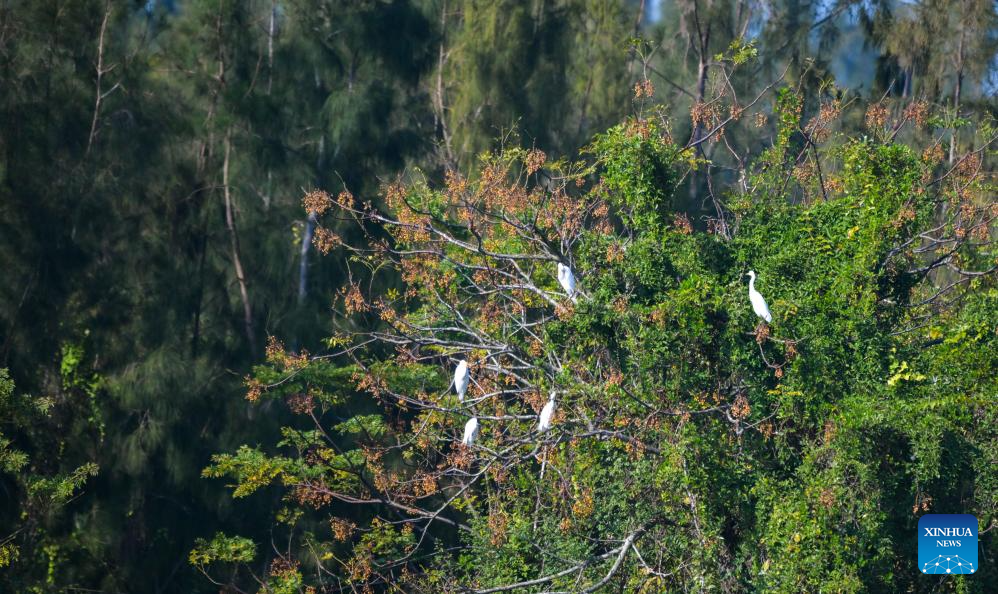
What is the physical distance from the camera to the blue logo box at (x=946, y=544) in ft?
20.9

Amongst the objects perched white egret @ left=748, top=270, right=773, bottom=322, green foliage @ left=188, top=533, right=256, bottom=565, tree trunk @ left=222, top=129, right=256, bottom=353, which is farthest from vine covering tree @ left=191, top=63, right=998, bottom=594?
tree trunk @ left=222, top=129, right=256, bottom=353

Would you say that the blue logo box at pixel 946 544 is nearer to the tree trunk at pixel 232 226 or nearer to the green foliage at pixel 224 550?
the green foliage at pixel 224 550

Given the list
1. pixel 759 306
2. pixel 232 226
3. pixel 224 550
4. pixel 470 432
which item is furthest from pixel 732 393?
pixel 232 226

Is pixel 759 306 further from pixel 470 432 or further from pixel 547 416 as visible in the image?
pixel 470 432

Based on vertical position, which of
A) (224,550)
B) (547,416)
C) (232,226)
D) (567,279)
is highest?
(232,226)

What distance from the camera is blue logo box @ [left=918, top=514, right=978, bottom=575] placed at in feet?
20.9

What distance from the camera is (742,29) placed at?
59.1 feet

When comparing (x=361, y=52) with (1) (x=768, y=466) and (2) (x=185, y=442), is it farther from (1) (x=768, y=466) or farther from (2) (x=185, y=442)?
(1) (x=768, y=466)

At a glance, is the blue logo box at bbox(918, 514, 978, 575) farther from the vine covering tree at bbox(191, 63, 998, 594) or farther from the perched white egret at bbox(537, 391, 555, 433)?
the perched white egret at bbox(537, 391, 555, 433)

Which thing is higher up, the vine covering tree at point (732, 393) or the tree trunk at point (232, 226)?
the tree trunk at point (232, 226)

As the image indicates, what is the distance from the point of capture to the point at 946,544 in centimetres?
645

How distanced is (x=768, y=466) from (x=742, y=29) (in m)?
12.4

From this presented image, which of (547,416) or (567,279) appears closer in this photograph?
(547,416)

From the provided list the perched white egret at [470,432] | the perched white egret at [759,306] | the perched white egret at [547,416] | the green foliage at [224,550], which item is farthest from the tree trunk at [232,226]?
the perched white egret at [759,306]
